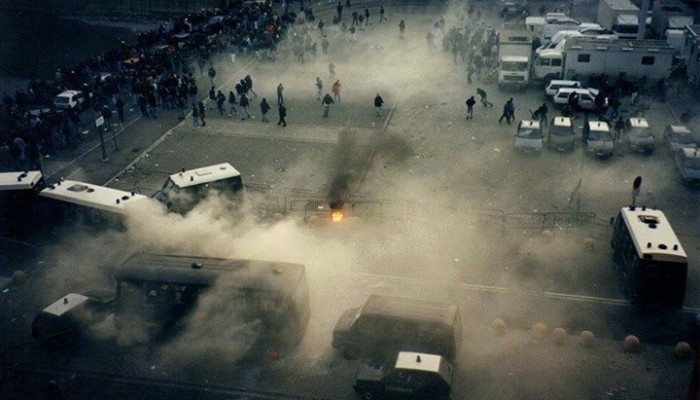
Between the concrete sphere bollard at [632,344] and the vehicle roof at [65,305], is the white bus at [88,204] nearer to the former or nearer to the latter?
the vehicle roof at [65,305]

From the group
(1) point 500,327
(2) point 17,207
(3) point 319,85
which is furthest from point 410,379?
(3) point 319,85

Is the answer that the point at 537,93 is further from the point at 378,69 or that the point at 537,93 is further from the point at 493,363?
the point at 493,363

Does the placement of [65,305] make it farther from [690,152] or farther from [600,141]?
[690,152]

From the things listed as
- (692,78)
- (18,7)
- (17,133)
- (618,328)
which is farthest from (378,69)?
(18,7)

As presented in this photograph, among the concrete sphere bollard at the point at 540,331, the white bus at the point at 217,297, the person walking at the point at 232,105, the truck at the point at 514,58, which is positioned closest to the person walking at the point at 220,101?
the person walking at the point at 232,105

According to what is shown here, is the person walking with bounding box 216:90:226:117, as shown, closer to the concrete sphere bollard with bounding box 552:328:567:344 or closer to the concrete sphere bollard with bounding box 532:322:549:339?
the concrete sphere bollard with bounding box 532:322:549:339

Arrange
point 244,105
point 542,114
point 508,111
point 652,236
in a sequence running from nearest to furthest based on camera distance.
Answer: point 652,236
point 542,114
point 508,111
point 244,105

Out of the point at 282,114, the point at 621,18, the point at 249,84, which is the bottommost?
the point at 282,114
